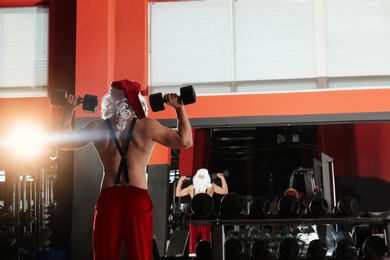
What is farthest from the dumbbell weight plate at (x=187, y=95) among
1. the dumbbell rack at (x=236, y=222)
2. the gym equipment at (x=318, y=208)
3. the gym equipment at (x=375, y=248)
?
the gym equipment at (x=375, y=248)

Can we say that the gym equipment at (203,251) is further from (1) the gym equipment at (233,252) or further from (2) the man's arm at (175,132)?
(2) the man's arm at (175,132)

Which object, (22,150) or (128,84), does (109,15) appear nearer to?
(22,150)

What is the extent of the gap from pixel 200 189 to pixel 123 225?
124 inches

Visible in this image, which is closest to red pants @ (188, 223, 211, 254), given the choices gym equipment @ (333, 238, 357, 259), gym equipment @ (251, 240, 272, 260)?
gym equipment @ (251, 240, 272, 260)

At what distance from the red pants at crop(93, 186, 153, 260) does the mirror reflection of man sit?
310cm

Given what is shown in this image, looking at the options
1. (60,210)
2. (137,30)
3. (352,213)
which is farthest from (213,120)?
(352,213)

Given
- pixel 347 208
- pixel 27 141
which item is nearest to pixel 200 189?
pixel 27 141

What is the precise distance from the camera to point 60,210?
252 inches

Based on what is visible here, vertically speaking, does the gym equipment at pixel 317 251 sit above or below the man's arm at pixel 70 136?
below

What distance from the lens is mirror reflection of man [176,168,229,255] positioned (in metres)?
6.40

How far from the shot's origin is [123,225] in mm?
3270

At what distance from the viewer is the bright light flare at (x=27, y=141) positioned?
653 cm

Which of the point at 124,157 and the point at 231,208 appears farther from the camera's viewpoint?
the point at 231,208

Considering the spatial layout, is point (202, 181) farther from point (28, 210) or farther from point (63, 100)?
point (63, 100)
